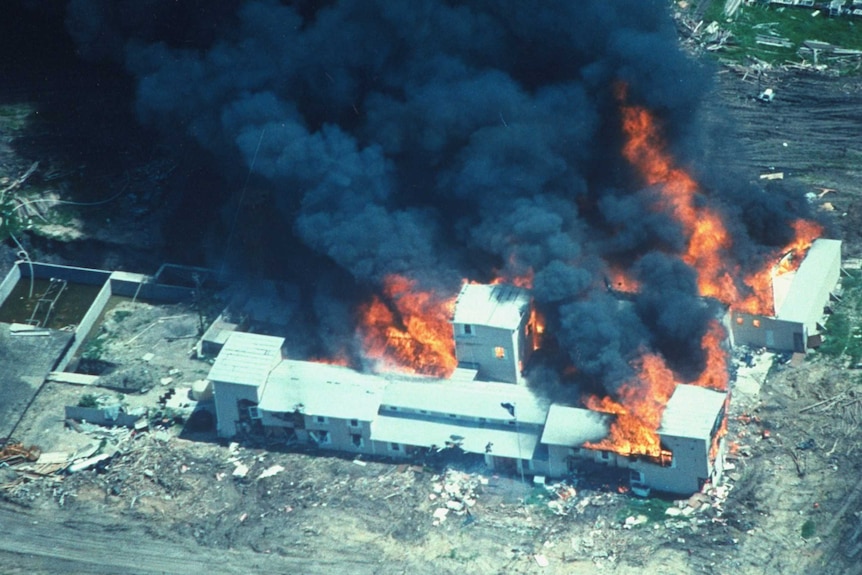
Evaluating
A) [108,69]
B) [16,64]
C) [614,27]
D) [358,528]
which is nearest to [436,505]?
[358,528]

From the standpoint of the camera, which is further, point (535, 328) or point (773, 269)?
point (773, 269)

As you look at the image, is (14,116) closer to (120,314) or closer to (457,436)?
(120,314)

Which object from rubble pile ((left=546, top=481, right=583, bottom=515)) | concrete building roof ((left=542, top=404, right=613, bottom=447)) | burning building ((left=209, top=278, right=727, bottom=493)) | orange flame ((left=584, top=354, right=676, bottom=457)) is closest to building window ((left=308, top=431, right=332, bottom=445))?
burning building ((left=209, top=278, right=727, bottom=493))

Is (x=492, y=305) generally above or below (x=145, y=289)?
above

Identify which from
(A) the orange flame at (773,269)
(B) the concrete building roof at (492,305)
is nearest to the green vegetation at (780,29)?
(A) the orange flame at (773,269)

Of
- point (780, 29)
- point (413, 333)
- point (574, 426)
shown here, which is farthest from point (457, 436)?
point (780, 29)

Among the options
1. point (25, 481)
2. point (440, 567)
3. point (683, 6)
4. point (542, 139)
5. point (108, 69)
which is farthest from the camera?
point (683, 6)

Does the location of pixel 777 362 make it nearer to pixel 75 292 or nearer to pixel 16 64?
pixel 75 292
